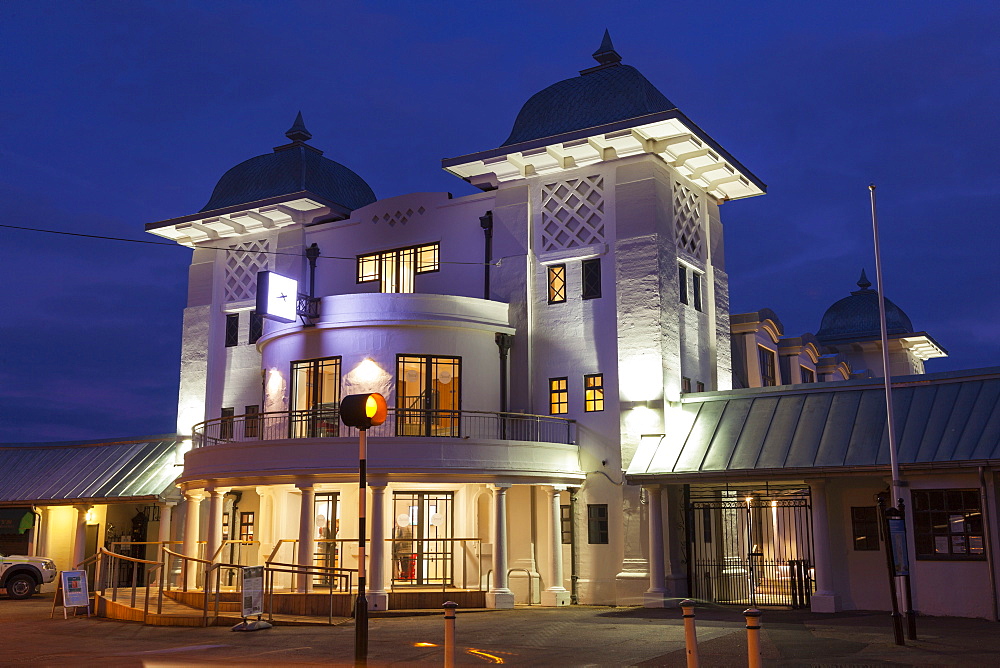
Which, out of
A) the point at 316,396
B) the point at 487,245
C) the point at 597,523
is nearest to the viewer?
the point at 597,523

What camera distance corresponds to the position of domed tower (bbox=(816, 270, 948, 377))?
4516cm

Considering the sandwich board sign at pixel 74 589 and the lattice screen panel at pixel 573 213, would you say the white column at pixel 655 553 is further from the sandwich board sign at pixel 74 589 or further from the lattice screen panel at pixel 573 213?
the sandwich board sign at pixel 74 589

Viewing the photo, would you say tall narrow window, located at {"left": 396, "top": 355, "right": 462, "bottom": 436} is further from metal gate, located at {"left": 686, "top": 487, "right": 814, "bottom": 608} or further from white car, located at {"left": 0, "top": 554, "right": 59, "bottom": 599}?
white car, located at {"left": 0, "top": 554, "right": 59, "bottom": 599}

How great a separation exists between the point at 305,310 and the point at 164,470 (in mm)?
10062

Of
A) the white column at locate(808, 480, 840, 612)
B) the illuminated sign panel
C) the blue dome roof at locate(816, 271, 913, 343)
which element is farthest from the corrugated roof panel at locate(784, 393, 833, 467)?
the blue dome roof at locate(816, 271, 913, 343)

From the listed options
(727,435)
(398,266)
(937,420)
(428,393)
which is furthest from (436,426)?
(937,420)

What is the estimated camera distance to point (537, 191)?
29484 mm

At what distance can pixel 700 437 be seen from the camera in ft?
83.2

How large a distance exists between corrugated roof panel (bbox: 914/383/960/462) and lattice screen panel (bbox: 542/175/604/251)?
9693mm

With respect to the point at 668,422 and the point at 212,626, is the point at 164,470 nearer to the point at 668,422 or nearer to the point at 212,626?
the point at 212,626

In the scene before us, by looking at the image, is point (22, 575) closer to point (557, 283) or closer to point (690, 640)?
point (557, 283)

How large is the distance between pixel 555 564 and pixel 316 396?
25.2ft

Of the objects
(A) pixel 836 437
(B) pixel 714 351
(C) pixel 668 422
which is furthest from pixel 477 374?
(A) pixel 836 437

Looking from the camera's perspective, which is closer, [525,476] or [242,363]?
[525,476]
